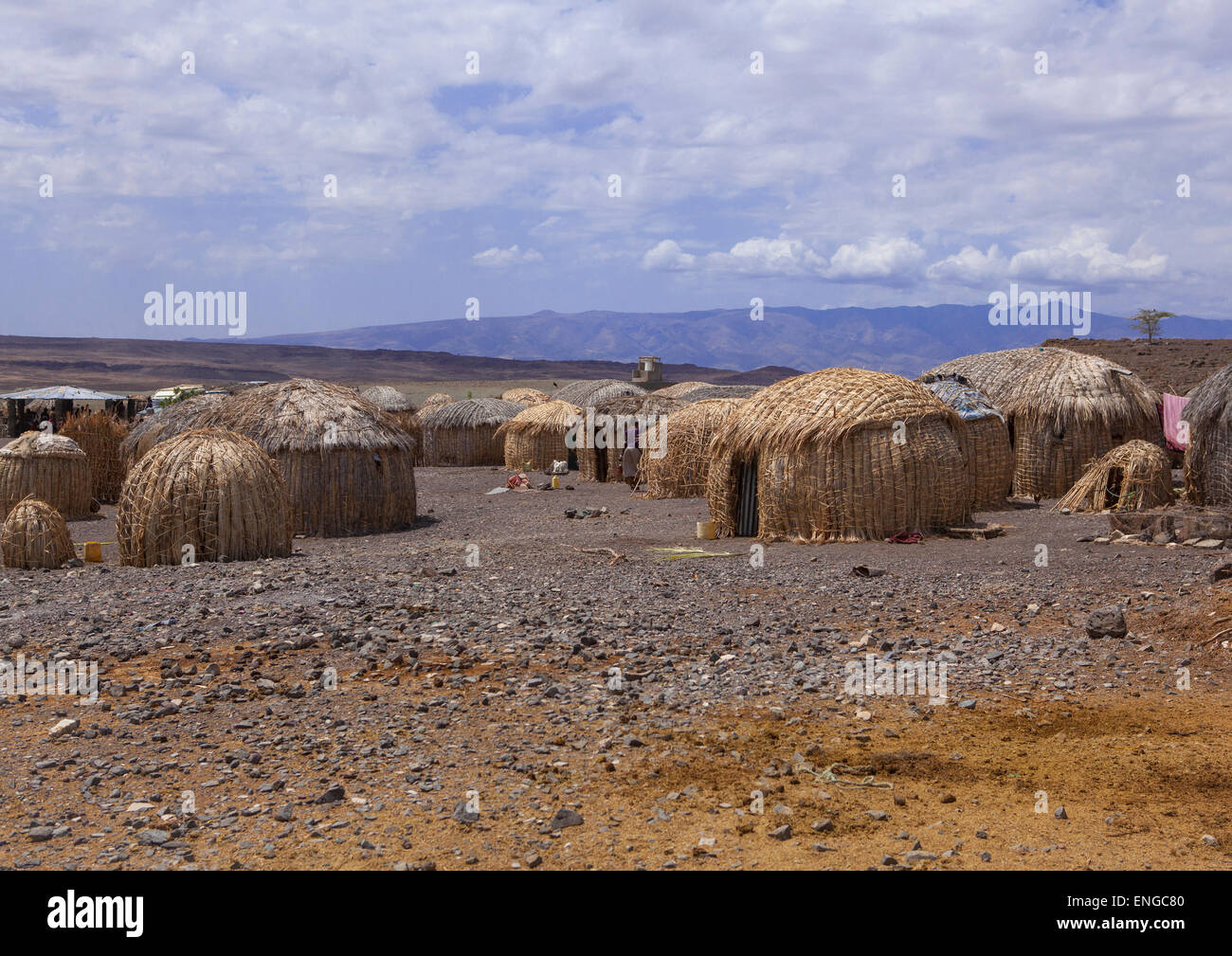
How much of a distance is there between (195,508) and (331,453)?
212 inches

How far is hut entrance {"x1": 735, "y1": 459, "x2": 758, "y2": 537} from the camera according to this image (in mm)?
17906

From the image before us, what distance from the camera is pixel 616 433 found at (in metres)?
31.5

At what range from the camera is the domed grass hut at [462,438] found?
133 feet

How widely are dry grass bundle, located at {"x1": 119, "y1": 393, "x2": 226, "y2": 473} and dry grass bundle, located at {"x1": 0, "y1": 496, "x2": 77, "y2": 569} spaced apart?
28.0ft

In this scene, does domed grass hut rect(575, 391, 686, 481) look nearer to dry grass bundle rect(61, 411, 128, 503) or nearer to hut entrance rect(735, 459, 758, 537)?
hut entrance rect(735, 459, 758, 537)

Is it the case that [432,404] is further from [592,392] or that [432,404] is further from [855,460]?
[855,460]

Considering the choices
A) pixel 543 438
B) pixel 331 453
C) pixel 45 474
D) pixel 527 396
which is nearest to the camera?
pixel 331 453

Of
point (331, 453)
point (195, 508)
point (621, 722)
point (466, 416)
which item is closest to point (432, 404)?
point (466, 416)

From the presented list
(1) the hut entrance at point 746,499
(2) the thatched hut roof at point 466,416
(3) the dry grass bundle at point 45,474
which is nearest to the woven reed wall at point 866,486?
(1) the hut entrance at point 746,499

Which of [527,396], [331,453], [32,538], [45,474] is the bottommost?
[32,538]

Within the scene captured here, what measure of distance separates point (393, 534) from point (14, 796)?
14271 mm

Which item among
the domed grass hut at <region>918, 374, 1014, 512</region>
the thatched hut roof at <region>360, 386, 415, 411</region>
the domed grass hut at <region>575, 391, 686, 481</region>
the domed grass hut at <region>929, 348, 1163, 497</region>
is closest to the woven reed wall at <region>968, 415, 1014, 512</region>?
the domed grass hut at <region>918, 374, 1014, 512</region>
